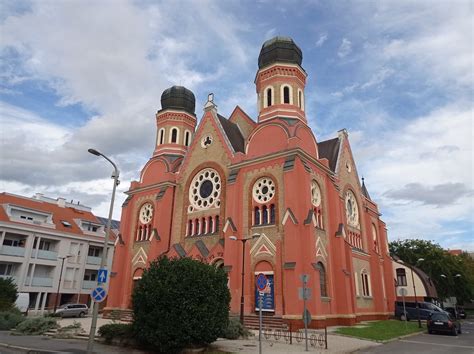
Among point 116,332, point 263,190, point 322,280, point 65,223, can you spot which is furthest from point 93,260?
point 116,332

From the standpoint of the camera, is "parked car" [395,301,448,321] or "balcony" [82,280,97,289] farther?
"balcony" [82,280,97,289]

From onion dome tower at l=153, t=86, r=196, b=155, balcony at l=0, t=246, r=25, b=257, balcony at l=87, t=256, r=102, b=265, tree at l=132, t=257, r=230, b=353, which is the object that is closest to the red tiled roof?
balcony at l=0, t=246, r=25, b=257

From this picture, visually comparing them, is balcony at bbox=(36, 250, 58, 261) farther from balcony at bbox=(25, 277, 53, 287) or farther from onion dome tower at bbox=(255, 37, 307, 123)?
onion dome tower at bbox=(255, 37, 307, 123)

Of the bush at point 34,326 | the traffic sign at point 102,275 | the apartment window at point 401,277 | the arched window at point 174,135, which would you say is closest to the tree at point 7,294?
the bush at point 34,326

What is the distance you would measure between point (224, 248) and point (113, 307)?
14505 mm

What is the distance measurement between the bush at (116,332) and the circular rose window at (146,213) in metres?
20.4

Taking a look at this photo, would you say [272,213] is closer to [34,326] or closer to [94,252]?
[34,326]

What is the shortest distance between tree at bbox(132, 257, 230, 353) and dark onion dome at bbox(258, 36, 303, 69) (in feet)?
78.0

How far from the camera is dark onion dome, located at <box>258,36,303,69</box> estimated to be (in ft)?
110

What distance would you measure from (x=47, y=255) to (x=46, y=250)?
3.41 ft

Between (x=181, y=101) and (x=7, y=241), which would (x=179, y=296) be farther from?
(x=7, y=241)

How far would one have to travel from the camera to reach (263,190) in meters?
28.8

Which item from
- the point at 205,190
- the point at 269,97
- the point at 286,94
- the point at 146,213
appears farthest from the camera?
the point at 146,213

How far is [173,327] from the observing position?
13695 mm
